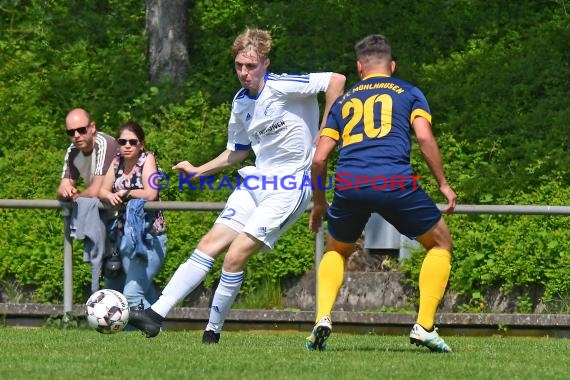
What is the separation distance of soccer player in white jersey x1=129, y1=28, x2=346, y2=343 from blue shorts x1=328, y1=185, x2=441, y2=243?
0.68 meters

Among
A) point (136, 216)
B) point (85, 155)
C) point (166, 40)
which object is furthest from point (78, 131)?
point (166, 40)

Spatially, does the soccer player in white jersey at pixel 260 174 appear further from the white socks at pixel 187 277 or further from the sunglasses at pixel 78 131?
the sunglasses at pixel 78 131

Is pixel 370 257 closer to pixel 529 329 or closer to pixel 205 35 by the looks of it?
pixel 529 329

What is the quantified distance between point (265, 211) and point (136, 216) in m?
2.73

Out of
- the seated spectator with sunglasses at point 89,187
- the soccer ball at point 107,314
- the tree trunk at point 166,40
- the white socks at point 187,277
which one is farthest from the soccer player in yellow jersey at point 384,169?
the tree trunk at point 166,40

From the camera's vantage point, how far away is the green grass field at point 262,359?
693 cm

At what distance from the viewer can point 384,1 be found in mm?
16656

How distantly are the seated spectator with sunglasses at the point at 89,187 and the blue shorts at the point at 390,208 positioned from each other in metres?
3.77

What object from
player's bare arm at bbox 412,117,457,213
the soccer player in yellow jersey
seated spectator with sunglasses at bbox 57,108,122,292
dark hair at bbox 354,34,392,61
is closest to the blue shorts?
the soccer player in yellow jersey

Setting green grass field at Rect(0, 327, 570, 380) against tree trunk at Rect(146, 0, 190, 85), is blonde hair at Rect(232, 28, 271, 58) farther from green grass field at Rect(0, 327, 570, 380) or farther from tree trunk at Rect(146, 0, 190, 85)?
tree trunk at Rect(146, 0, 190, 85)

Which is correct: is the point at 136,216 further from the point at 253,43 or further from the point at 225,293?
the point at 253,43

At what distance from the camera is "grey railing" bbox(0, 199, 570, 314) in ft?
36.0

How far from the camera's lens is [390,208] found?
26.7ft

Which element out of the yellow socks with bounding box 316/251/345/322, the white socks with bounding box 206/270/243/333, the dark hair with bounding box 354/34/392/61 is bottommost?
the white socks with bounding box 206/270/243/333
